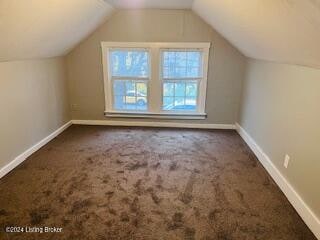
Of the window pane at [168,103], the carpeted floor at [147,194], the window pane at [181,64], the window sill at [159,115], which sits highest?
the window pane at [181,64]

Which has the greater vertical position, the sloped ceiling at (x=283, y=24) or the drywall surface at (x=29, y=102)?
the sloped ceiling at (x=283, y=24)

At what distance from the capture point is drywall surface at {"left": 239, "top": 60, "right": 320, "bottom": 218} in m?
2.10

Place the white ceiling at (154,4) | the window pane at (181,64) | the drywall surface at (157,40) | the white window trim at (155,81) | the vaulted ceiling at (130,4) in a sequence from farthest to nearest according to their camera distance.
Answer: the window pane at (181,64) < the white window trim at (155,81) < the drywall surface at (157,40) < the white ceiling at (154,4) < the vaulted ceiling at (130,4)

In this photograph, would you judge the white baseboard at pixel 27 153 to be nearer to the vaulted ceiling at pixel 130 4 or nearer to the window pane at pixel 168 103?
the vaulted ceiling at pixel 130 4

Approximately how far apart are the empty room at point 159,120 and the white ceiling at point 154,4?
0.06 meters

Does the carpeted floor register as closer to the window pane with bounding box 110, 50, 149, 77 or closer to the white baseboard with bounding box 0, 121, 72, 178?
the white baseboard with bounding box 0, 121, 72, 178

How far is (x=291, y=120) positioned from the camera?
8.25 ft

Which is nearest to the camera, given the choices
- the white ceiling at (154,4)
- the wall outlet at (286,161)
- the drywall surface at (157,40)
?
the wall outlet at (286,161)

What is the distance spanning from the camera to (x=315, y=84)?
2.11m

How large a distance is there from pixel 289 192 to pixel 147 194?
1435 millimetres

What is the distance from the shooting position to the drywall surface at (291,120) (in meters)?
2.10

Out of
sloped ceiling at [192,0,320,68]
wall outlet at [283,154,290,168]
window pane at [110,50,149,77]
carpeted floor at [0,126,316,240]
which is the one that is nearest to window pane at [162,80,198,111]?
window pane at [110,50,149,77]

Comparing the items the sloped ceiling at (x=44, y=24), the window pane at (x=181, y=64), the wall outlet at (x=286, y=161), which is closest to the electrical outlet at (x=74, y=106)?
the sloped ceiling at (x=44, y=24)

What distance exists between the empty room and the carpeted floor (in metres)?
0.02
